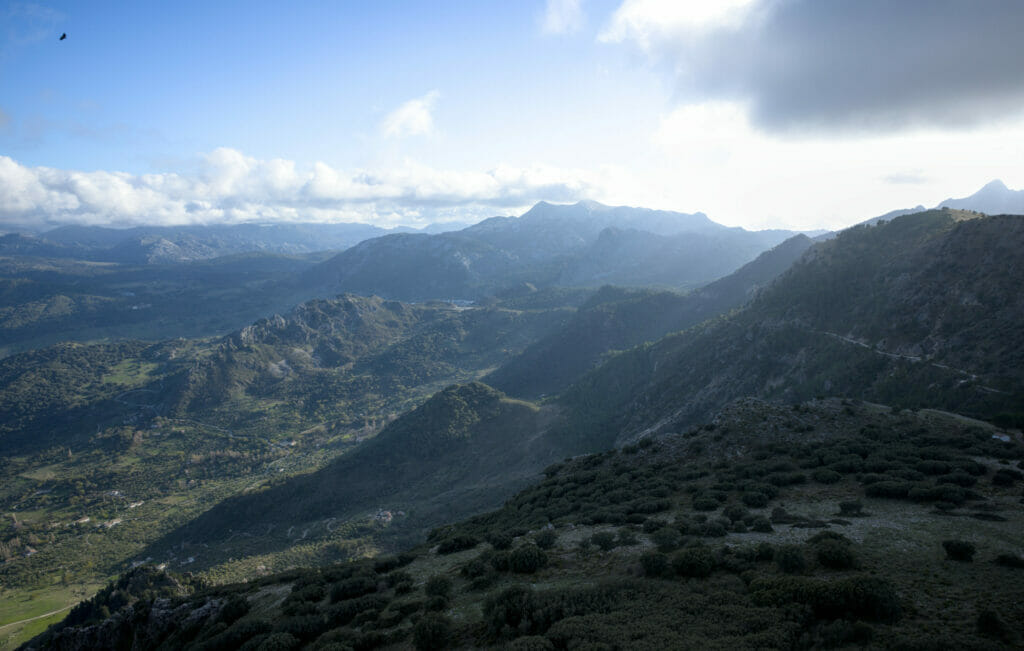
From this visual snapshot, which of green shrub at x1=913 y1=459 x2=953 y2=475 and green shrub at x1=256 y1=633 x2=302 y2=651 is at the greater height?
green shrub at x1=913 y1=459 x2=953 y2=475

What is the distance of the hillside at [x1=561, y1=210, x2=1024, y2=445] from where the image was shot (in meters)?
59.8

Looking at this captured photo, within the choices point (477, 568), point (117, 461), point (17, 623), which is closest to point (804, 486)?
point (477, 568)

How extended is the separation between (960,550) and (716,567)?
33.1 ft

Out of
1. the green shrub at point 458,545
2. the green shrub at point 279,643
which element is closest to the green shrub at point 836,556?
the green shrub at point 458,545

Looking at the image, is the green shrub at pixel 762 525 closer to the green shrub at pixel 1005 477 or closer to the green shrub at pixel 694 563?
the green shrub at pixel 694 563

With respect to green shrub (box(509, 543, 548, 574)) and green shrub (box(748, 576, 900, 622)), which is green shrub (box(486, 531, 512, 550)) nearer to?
green shrub (box(509, 543, 548, 574))

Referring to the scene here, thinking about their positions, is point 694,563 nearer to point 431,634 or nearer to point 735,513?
point 735,513

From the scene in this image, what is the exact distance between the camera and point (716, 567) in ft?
66.9

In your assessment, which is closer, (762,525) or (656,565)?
(656,565)

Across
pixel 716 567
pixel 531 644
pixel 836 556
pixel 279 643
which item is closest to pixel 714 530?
pixel 716 567

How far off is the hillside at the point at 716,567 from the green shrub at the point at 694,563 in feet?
0.29

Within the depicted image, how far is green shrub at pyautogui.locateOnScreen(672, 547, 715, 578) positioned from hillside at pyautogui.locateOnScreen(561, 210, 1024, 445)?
43.7 metres

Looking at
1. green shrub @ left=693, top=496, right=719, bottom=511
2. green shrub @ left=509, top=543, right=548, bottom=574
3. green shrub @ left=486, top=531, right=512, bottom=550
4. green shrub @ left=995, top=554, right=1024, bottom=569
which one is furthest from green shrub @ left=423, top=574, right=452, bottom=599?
green shrub @ left=995, top=554, right=1024, bottom=569

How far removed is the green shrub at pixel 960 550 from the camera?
18688 mm
